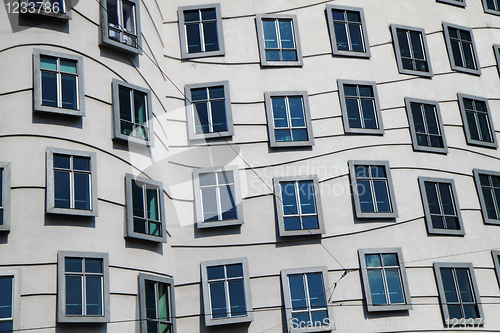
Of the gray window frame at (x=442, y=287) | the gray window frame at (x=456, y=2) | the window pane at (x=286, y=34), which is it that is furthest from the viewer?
the gray window frame at (x=456, y=2)

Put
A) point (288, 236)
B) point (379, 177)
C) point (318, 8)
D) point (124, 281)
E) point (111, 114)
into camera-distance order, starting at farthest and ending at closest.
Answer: point (318, 8) < point (379, 177) < point (288, 236) < point (111, 114) < point (124, 281)

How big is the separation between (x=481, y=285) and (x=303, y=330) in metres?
6.11

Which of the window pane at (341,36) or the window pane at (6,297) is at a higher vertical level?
the window pane at (341,36)

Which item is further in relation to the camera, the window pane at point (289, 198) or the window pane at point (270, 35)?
the window pane at point (270, 35)

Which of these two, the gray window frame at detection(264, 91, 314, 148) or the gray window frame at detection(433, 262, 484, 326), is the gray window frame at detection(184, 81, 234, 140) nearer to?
the gray window frame at detection(264, 91, 314, 148)

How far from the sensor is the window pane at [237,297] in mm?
18922

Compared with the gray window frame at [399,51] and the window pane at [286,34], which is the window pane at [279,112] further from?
the gray window frame at [399,51]

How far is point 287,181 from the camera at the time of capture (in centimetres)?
2056

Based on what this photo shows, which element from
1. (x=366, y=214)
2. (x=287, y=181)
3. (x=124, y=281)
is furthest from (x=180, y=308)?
(x=366, y=214)

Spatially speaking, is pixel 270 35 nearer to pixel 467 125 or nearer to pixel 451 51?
pixel 451 51

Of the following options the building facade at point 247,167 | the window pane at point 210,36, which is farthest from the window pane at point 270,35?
the window pane at point 210,36

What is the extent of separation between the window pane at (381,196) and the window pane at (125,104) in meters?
8.08

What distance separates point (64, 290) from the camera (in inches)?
619

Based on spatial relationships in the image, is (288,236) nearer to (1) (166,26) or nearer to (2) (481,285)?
(2) (481,285)
